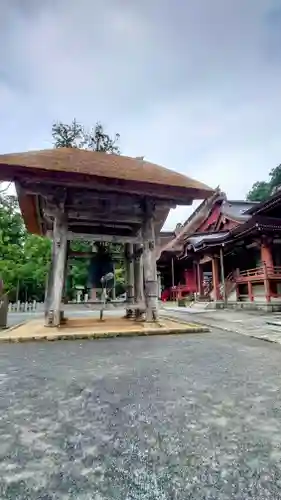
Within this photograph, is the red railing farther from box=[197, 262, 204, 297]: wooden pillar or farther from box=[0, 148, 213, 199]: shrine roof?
box=[0, 148, 213, 199]: shrine roof

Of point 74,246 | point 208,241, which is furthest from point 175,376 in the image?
point 74,246

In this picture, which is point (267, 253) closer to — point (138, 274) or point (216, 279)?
point (216, 279)

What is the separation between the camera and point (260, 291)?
588 inches

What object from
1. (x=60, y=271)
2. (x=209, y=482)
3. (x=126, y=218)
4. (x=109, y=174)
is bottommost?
(x=209, y=482)

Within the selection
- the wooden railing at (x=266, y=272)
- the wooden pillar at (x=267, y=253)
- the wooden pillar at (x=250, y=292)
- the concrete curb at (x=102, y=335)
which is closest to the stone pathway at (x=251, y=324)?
the concrete curb at (x=102, y=335)

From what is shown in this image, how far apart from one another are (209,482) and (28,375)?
2040 mm

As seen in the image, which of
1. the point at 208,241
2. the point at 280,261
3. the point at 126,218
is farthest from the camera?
the point at 208,241

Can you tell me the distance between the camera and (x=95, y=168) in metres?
6.02

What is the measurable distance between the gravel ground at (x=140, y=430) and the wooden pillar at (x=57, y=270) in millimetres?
2777

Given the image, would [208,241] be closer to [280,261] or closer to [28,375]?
[280,261]

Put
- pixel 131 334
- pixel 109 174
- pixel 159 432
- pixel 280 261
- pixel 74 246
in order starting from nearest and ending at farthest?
pixel 159 432, pixel 131 334, pixel 109 174, pixel 280 261, pixel 74 246

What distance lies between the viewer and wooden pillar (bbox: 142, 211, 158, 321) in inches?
254

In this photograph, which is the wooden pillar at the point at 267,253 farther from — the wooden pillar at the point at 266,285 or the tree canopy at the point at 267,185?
the tree canopy at the point at 267,185

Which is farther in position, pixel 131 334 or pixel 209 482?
pixel 131 334
